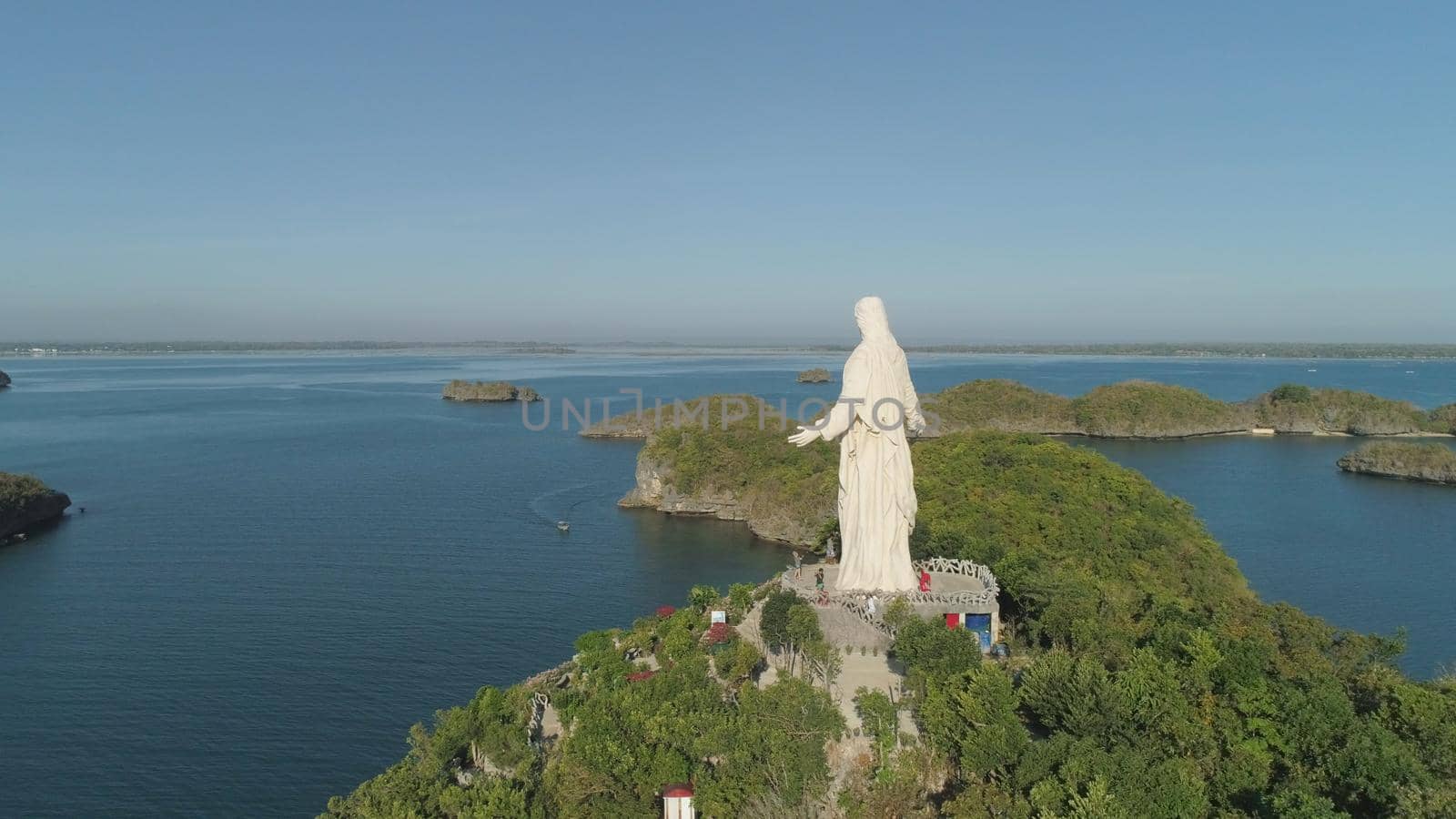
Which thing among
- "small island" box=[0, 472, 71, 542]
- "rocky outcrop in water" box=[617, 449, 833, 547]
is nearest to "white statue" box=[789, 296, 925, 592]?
"rocky outcrop in water" box=[617, 449, 833, 547]

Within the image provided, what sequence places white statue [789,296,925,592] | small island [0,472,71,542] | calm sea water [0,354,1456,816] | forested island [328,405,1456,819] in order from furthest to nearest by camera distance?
1. small island [0,472,71,542]
2. calm sea water [0,354,1456,816]
3. white statue [789,296,925,592]
4. forested island [328,405,1456,819]

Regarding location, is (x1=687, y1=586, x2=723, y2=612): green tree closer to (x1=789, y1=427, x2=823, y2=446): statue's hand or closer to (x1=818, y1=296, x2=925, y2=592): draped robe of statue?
(x1=818, y1=296, x2=925, y2=592): draped robe of statue

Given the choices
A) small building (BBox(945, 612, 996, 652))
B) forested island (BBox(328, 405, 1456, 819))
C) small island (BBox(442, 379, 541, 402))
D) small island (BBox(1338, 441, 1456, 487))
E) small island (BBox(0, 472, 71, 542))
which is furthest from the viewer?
small island (BBox(442, 379, 541, 402))

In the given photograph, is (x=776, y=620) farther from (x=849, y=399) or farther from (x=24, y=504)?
(x=24, y=504)

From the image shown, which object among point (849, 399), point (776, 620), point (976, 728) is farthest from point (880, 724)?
point (849, 399)

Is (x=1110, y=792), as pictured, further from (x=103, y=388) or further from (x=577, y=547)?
(x=103, y=388)

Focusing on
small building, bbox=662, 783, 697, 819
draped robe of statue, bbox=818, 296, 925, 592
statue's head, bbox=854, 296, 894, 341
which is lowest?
small building, bbox=662, 783, 697, 819

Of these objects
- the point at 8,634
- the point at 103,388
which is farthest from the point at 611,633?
the point at 103,388
